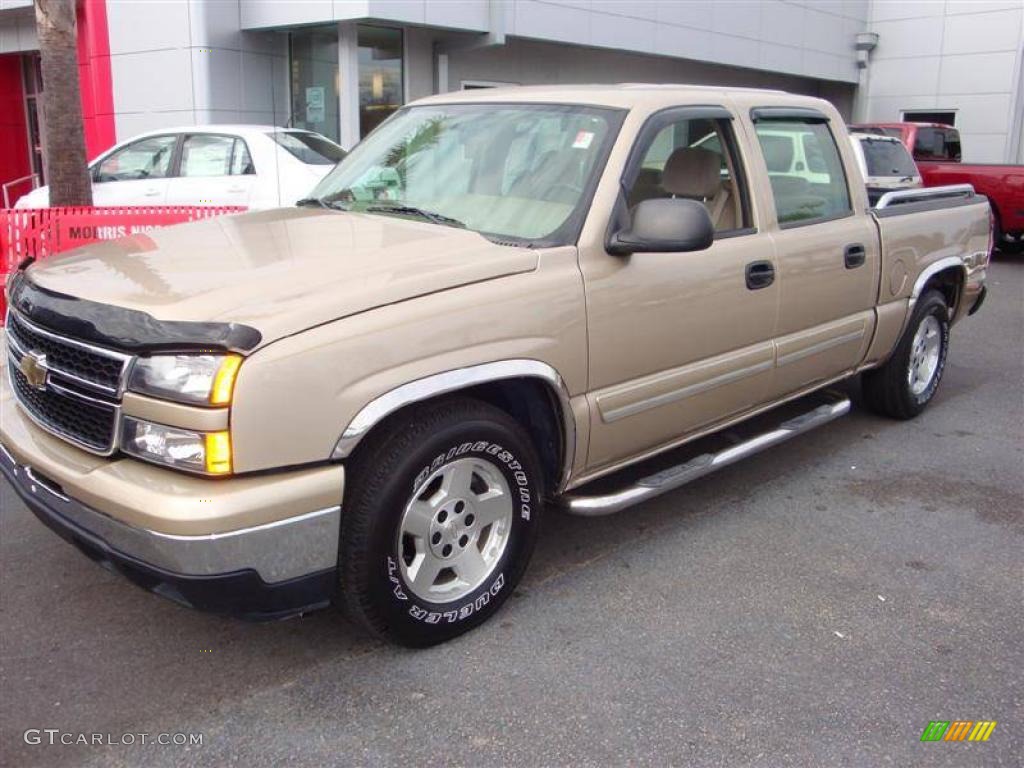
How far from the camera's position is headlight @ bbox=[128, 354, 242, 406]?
104 inches

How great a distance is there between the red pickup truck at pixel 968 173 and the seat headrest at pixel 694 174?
9925 mm

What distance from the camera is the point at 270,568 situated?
277cm

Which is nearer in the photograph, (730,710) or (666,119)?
(730,710)

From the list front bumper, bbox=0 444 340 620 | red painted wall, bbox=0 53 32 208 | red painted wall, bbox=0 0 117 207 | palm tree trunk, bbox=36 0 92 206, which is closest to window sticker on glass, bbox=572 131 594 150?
front bumper, bbox=0 444 340 620

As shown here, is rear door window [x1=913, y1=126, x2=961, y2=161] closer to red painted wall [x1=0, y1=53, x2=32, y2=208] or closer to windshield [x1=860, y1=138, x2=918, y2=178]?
windshield [x1=860, y1=138, x2=918, y2=178]

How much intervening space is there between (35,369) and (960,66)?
82.7ft

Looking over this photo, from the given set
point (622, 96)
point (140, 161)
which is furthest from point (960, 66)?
point (622, 96)

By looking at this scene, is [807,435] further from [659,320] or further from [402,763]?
[402,763]

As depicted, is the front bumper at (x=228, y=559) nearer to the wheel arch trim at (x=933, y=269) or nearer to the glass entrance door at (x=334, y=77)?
the wheel arch trim at (x=933, y=269)

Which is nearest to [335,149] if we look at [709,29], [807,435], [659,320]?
[807,435]

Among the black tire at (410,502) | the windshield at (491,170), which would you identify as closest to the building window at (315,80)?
the windshield at (491,170)

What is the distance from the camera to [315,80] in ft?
47.2

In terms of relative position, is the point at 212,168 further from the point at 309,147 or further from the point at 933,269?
the point at 933,269

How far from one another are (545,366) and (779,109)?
2.19 m
